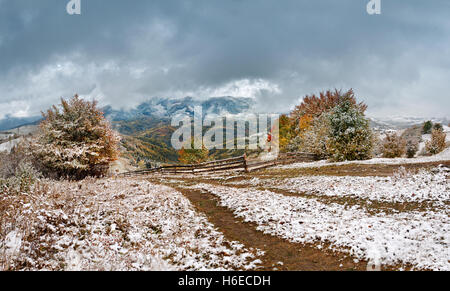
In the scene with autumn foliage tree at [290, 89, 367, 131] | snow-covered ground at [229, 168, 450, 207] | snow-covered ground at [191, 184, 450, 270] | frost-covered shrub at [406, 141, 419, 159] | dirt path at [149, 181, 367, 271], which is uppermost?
autumn foliage tree at [290, 89, 367, 131]

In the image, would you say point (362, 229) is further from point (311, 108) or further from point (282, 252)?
point (311, 108)

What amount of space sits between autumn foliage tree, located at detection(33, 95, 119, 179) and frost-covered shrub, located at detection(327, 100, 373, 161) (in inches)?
961

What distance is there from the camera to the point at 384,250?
18.9 ft

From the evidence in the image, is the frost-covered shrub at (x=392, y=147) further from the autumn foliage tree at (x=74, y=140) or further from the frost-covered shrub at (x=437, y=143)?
the autumn foliage tree at (x=74, y=140)

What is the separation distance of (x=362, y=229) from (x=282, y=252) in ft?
8.87

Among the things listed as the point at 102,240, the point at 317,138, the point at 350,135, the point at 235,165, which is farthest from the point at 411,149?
the point at 102,240

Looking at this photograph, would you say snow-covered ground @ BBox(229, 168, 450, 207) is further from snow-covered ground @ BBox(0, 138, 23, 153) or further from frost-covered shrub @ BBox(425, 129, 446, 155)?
frost-covered shrub @ BBox(425, 129, 446, 155)

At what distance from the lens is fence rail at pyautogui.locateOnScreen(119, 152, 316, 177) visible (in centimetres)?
2517

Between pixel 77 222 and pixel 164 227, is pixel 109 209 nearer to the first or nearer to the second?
pixel 77 222

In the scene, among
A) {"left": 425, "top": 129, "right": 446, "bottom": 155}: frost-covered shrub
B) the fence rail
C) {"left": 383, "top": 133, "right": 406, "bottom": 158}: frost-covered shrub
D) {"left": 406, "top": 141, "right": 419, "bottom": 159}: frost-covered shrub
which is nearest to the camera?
the fence rail

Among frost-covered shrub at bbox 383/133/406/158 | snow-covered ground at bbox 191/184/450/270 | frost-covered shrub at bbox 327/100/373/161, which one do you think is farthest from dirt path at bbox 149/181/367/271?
frost-covered shrub at bbox 383/133/406/158
